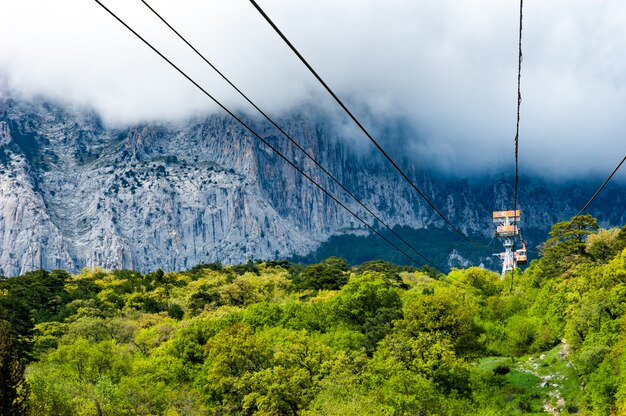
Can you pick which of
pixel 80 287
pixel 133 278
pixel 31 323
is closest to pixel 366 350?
pixel 31 323

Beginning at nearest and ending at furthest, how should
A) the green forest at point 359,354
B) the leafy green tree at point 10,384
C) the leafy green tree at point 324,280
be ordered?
the leafy green tree at point 10,384
the green forest at point 359,354
the leafy green tree at point 324,280

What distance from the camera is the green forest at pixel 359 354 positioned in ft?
112

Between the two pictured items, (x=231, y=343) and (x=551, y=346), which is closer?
(x=231, y=343)

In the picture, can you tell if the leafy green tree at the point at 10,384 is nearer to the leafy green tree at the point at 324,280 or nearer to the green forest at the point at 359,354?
the green forest at the point at 359,354

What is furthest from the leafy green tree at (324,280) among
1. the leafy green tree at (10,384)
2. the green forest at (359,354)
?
the leafy green tree at (10,384)

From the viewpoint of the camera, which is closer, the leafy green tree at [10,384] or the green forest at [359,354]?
the leafy green tree at [10,384]

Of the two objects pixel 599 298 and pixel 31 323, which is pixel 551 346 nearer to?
pixel 599 298

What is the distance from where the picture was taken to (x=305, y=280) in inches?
3708

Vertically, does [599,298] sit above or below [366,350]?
above

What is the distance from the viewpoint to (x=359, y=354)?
41.8 metres

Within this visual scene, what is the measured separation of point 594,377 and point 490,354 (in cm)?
2146

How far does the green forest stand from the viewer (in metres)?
34.0

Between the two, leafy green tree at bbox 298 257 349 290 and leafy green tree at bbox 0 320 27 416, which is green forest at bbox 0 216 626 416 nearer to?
leafy green tree at bbox 0 320 27 416

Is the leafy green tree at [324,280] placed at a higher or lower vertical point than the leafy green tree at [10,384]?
higher
